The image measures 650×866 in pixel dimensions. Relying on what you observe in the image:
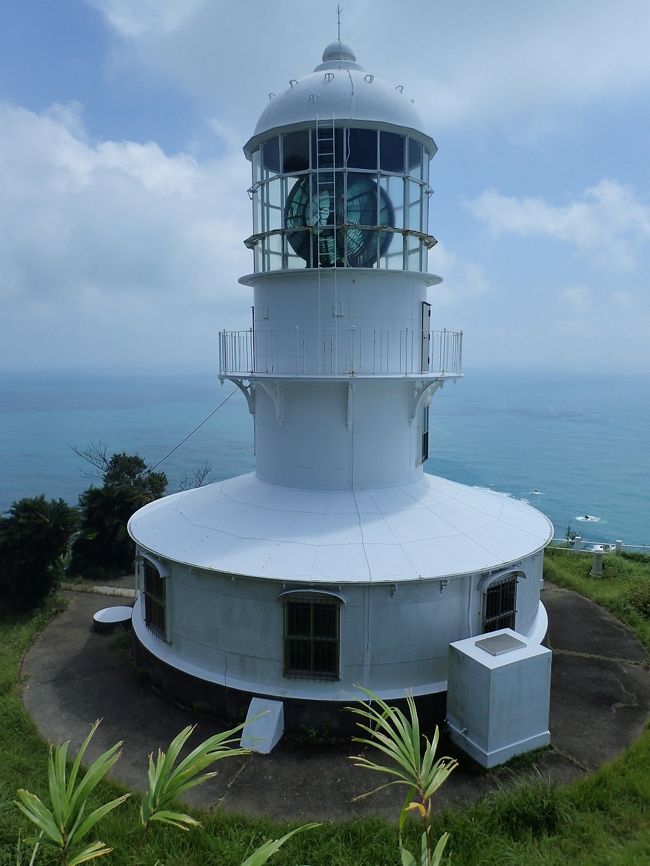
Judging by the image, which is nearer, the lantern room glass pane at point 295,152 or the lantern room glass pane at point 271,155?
the lantern room glass pane at point 295,152

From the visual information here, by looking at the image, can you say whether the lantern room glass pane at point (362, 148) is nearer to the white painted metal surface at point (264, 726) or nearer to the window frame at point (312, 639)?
the window frame at point (312, 639)

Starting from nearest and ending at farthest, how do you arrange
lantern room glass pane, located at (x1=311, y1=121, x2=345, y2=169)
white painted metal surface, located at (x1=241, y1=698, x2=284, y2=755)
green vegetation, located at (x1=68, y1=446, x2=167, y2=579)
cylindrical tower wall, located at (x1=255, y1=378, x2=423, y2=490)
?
1. white painted metal surface, located at (x1=241, y1=698, x2=284, y2=755)
2. lantern room glass pane, located at (x1=311, y1=121, x2=345, y2=169)
3. cylindrical tower wall, located at (x1=255, y1=378, x2=423, y2=490)
4. green vegetation, located at (x1=68, y1=446, x2=167, y2=579)

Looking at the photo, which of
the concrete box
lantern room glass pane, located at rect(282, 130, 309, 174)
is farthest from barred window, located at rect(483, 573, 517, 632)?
lantern room glass pane, located at rect(282, 130, 309, 174)

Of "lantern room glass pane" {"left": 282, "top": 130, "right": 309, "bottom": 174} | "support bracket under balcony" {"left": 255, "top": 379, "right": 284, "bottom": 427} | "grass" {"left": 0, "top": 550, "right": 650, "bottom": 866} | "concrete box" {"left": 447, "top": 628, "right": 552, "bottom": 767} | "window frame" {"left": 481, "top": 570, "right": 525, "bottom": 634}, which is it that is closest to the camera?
"grass" {"left": 0, "top": 550, "right": 650, "bottom": 866}

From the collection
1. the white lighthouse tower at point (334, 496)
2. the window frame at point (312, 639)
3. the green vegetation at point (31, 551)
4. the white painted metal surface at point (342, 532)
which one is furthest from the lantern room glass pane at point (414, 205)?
the green vegetation at point (31, 551)

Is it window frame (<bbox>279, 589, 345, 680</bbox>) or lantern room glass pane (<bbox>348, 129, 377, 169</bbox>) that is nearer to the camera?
window frame (<bbox>279, 589, 345, 680</bbox>)

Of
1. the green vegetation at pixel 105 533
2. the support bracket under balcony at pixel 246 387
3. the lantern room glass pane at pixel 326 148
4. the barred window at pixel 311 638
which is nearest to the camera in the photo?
the barred window at pixel 311 638

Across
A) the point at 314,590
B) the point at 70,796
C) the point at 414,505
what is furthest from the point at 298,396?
the point at 70,796

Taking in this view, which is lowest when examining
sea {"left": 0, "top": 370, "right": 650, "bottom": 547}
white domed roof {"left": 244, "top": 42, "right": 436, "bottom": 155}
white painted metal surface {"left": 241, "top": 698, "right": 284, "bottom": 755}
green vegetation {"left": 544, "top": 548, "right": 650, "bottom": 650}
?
sea {"left": 0, "top": 370, "right": 650, "bottom": 547}

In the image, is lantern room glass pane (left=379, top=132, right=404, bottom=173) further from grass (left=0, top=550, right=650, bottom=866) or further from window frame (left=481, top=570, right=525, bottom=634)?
grass (left=0, top=550, right=650, bottom=866)
